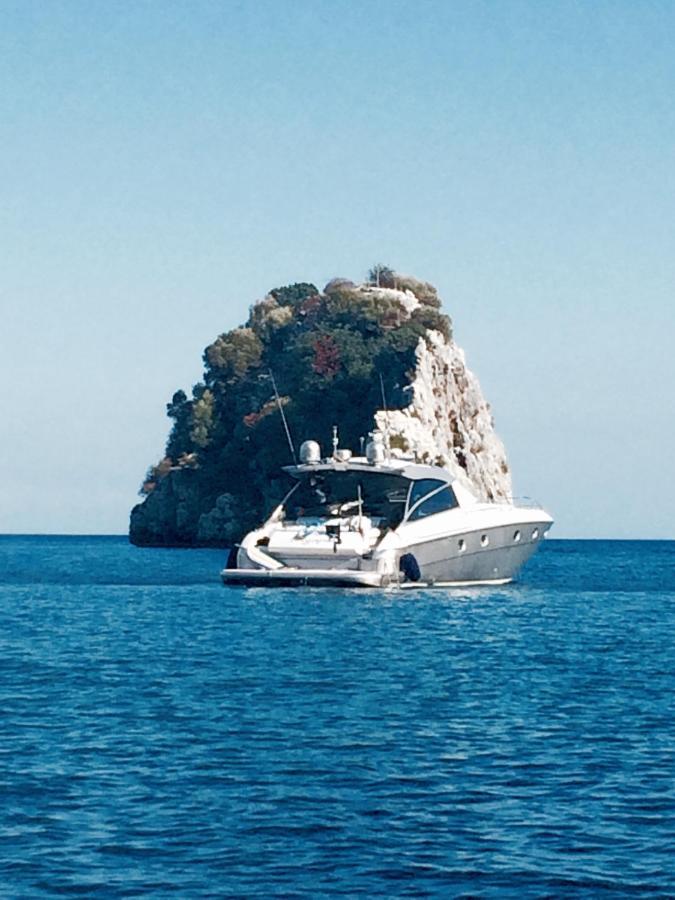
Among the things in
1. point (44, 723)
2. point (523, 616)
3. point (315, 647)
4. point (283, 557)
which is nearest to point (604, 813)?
point (44, 723)

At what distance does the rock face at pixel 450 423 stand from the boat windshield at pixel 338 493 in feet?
151

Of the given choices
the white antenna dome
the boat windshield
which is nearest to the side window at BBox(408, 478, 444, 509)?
the boat windshield

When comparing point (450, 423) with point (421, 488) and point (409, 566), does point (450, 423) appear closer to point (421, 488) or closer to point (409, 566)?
point (421, 488)

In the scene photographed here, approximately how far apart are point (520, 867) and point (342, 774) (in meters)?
4.73

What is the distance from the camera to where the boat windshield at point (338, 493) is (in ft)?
174

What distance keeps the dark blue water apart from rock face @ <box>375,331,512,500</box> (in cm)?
6187

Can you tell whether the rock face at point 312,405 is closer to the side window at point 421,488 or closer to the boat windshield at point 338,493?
the boat windshield at point 338,493

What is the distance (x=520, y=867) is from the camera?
15008 millimetres

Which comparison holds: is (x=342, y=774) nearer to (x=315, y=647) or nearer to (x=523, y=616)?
(x=315, y=647)

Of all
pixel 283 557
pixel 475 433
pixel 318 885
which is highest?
pixel 475 433

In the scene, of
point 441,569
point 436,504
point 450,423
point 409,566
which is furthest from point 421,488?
point 450,423

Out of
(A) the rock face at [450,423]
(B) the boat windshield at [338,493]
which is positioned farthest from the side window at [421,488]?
(A) the rock face at [450,423]

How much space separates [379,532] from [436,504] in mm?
2196

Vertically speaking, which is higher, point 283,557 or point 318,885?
point 283,557
